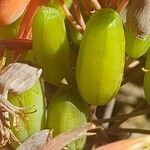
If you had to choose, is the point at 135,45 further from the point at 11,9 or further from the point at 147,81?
the point at 11,9

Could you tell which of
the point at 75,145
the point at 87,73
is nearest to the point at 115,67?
the point at 87,73

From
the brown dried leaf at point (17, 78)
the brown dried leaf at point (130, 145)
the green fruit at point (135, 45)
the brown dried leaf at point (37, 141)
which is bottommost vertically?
the brown dried leaf at point (130, 145)

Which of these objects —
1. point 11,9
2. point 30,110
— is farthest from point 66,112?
point 11,9

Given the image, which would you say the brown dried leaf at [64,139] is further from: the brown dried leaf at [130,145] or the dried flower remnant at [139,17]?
the dried flower remnant at [139,17]

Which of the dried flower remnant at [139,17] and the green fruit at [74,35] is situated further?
the green fruit at [74,35]

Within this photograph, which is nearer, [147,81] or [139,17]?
[139,17]

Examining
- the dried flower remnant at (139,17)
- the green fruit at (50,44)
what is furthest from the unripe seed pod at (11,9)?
the dried flower remnant at (139,17)

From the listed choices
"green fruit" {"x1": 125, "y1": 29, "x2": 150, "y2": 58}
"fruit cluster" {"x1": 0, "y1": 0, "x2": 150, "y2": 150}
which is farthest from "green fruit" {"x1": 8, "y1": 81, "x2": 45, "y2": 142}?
"green fruit" {"x1": 125, "y1": 29, "x2": 150, "y2": 58}
